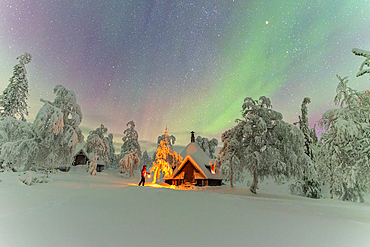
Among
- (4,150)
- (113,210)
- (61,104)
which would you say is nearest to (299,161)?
(113,210)

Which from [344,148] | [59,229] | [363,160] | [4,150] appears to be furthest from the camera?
[4,150]

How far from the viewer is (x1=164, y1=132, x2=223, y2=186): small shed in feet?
85.5

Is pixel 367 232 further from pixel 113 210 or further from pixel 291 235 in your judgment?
pixel 113 210

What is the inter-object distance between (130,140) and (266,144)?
31185 mm

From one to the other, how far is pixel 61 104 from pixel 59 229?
742 inches

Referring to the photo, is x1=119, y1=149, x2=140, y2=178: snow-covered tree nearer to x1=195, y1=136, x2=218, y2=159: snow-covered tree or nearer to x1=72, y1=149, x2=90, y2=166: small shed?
x1=195, y1=136, x2=218, y2=159: snow-covered tree

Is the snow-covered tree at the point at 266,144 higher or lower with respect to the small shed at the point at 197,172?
higher

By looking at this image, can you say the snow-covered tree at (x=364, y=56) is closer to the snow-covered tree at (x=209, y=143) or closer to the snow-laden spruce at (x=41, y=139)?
the snow-laden spruce at (x=41, y=139)

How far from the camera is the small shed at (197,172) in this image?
2606 cm

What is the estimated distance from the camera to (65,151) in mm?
19203

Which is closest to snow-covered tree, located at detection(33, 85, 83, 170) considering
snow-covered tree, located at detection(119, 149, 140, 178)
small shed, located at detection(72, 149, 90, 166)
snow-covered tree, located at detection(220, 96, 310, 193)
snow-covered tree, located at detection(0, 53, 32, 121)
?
snow-covered tree, located at detection(0, 53, 32, 121)

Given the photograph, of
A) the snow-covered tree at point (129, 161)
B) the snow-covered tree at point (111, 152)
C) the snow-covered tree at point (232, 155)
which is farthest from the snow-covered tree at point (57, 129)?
the snow-covered tree at point (111, 152)

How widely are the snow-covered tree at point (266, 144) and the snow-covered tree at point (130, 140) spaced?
2635 centimetres

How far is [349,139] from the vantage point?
10.7 metres
